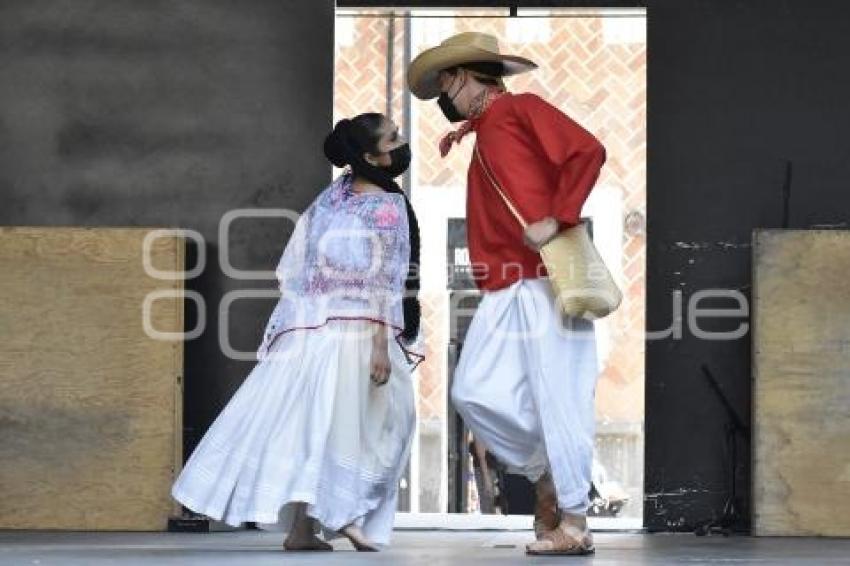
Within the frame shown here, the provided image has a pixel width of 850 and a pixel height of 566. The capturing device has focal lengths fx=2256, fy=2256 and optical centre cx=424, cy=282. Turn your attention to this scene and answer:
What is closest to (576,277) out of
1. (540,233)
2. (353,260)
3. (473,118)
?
(540,233)

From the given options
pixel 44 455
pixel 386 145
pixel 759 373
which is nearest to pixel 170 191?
pixel 44 455

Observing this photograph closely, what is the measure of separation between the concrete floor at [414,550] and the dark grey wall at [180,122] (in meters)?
1.26

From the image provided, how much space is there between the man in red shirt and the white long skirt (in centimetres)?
72

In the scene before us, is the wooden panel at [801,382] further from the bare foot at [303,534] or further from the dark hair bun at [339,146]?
the bare foot at [303,534]

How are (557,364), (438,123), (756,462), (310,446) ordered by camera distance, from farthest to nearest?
(438,123), (756,462), (310,446), (557,364)

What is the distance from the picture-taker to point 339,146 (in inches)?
361

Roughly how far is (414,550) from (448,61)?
2.02m

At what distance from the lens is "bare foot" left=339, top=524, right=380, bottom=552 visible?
894 centimetres

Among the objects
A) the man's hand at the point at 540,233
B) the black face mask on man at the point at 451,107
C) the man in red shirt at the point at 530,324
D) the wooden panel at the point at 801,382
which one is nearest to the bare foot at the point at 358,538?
the man in red shirt at the point at 530,324

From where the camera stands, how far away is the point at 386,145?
913 centimetres

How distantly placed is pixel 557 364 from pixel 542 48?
9.56 m

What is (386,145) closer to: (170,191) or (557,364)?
(557,364)

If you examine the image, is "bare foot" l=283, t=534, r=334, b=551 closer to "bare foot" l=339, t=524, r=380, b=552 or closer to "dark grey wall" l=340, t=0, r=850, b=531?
"bare foot" l=339, t=524, r=380, b=552

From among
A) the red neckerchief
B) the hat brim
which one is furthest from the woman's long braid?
the red neckerchief
